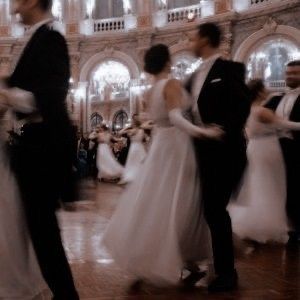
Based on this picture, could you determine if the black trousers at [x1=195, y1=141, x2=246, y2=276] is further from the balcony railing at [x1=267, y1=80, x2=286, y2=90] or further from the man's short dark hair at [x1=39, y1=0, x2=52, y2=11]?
the balcony railing at [x1=267, y1=80, x2=286, y2=90]

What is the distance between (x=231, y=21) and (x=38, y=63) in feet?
49.4

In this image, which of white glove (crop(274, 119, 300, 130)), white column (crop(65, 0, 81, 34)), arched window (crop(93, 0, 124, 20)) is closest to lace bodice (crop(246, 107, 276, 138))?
white glove (crop(274, 119, 300, 130))

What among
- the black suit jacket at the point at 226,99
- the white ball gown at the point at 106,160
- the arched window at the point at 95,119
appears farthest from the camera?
the arched window at the point at 95,119

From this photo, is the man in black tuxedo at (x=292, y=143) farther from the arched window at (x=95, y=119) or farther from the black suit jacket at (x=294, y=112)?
the arched window at (x=95, y=119)

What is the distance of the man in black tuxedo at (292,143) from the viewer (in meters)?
4.93

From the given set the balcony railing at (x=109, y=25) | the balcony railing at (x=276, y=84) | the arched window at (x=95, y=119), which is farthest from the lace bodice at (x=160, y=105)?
the arched window at (x=95, y=119)

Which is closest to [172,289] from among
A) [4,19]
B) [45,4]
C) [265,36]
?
[45,4]

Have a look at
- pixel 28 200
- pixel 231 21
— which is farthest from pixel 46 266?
pixel 231 21

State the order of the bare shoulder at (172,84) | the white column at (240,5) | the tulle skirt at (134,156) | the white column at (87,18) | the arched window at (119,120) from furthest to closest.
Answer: the arched window at (119,120) < the white column at (87,18) < the white column at (240,5) < the tulle skirt at (134,156) < the bare shoulder at (172,84)

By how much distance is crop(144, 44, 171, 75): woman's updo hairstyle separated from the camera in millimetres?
3518

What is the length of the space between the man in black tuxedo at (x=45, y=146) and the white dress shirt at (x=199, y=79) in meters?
1.17

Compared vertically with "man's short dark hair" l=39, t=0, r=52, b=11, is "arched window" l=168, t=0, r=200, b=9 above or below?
above

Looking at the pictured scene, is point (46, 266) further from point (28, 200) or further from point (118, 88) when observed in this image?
point (118, 88)

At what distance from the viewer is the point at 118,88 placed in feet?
71.2
